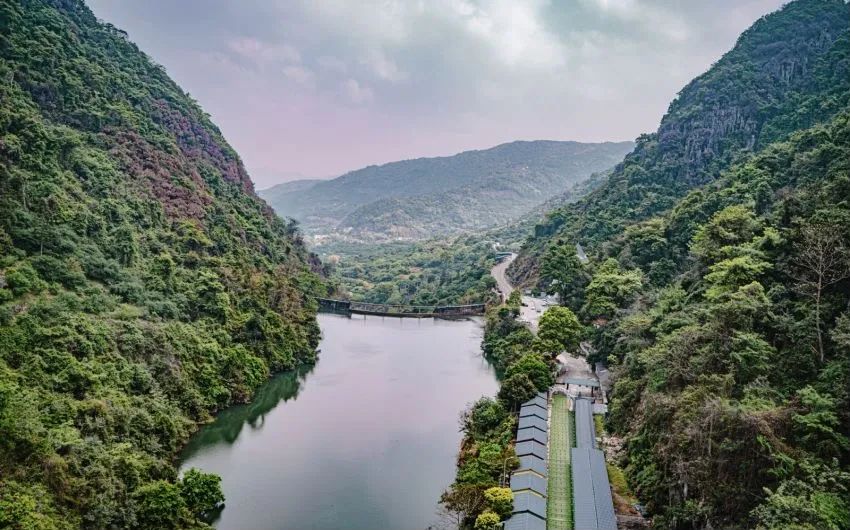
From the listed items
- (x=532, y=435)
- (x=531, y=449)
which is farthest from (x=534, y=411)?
(x=531, y=449)

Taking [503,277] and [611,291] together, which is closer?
[611,291]

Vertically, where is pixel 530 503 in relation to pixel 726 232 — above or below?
below

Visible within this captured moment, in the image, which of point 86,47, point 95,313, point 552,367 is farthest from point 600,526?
point 86,47

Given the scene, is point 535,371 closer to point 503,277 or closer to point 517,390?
point 517,390

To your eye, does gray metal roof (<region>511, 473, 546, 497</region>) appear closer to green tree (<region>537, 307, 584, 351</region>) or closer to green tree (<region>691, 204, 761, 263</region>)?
green tree (<region>691, 204, 761, 263</region>)

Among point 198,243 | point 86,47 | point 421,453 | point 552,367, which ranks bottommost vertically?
point 421,453

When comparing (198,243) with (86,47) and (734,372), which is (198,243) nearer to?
(86,47)

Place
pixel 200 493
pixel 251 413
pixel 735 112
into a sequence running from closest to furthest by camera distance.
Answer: pixel 200 493 → pixel 251 413 → pixel 735 112
